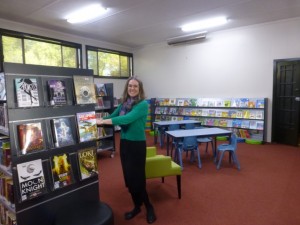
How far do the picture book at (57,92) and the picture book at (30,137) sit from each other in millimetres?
229

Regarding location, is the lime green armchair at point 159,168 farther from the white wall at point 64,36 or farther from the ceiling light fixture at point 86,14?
the white wall at point 64,36

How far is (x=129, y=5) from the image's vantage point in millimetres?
4395

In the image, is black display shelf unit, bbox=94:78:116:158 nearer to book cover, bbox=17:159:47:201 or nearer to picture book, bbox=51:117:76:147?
picture book, bbox=51:117:76:147

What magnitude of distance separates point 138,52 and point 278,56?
4.89m

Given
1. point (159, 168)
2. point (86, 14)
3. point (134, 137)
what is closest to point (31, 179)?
point (134, 137)

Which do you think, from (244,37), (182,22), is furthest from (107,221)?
(244,37)

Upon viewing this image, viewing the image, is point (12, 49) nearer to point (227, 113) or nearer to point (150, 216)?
point (150, 216)

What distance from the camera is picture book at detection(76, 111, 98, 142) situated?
1.98 meters

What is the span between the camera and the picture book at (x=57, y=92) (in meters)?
1.80

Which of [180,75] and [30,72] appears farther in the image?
[180,75]

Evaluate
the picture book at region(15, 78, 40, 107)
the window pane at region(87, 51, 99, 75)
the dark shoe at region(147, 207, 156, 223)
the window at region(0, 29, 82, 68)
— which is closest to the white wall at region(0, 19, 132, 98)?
the window at region(0, 29, 82, 68)

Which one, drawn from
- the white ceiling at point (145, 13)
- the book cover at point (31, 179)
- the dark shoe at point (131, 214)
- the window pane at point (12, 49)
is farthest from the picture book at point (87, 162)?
the window pane at point (12, 49)

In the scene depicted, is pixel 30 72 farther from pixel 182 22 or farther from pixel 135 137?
pixel 182 22

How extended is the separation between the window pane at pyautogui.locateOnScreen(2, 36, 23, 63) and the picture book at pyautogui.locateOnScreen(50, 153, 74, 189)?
4610 millimetres
